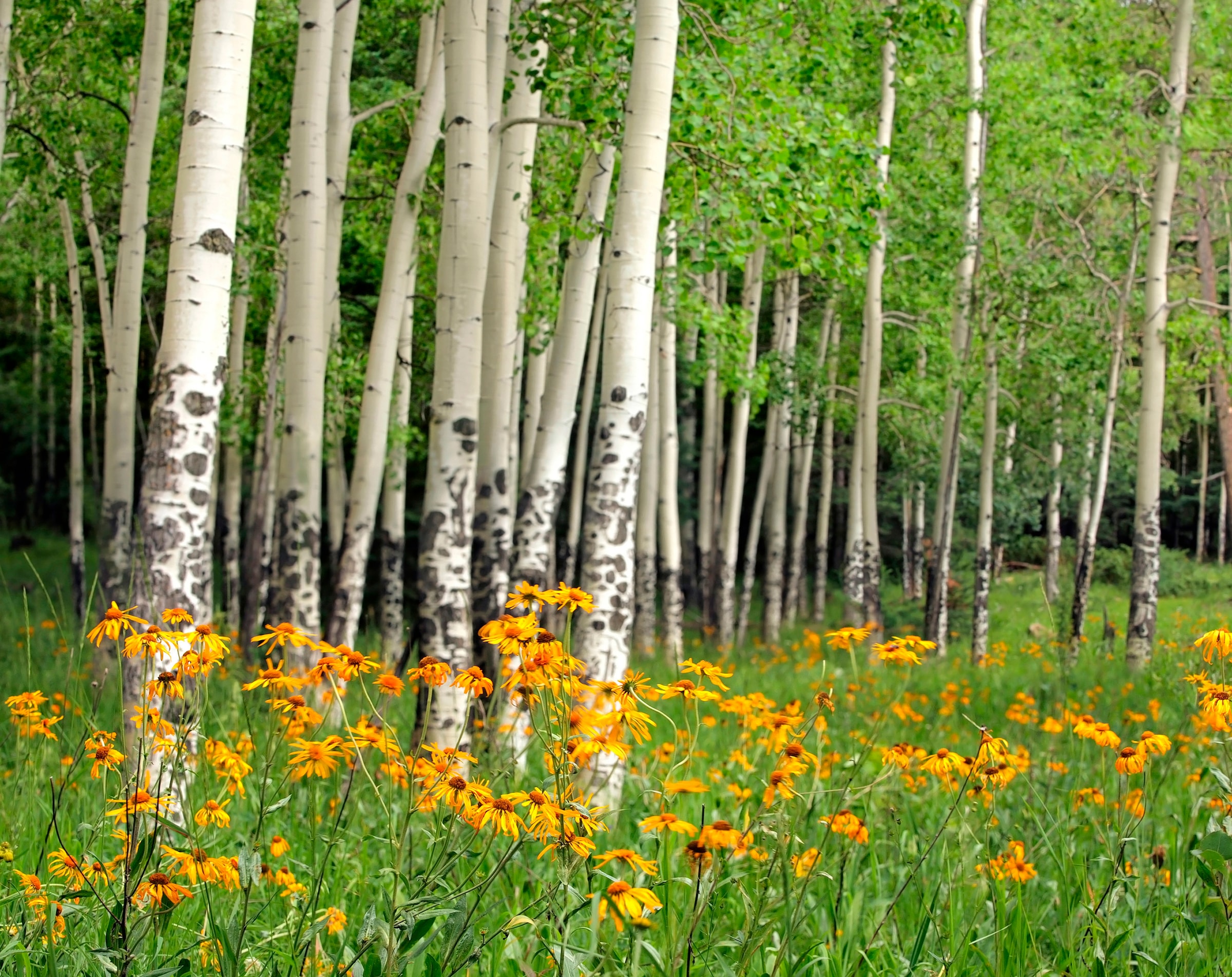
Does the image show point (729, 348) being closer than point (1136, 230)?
Yes

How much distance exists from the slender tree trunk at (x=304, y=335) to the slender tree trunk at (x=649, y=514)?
4610 mm

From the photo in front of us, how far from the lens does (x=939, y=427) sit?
19656 mm

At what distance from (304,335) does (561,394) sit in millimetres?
1869

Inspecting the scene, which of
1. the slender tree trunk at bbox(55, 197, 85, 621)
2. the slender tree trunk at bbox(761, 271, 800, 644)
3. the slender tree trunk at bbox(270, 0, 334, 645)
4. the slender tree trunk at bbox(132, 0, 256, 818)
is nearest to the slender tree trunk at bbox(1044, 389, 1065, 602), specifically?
the slender tree trunk at bbox(761, 271, 800, 644)

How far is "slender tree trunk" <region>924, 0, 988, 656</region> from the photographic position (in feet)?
42.4

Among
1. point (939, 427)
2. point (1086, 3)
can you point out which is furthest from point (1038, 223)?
point (939, 427)

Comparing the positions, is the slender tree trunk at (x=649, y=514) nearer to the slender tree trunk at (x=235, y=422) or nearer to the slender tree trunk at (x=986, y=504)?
the slender tree trunk at (x=986, y=504)

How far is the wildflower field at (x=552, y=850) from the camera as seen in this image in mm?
1811

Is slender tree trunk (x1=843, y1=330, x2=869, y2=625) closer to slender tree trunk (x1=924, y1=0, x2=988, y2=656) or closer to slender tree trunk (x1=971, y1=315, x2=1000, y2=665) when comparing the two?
slender tree trunk (x1=924, y1=0, x2=988, y2=656)

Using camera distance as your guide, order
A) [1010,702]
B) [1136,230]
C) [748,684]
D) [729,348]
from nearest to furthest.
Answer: [1010,702], [748,684], [729,348], [1136,230]

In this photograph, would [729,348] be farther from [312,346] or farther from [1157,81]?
[312,346]

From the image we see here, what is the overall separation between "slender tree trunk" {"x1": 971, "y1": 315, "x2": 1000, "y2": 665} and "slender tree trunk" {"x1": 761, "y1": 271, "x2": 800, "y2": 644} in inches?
→ 143

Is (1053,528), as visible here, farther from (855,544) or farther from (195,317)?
(195,317)

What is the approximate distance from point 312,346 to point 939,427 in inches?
559
